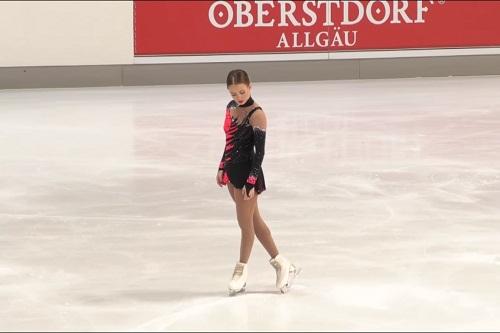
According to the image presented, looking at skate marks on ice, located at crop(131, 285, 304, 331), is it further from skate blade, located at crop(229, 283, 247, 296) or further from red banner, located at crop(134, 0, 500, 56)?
red banner, located at crop(134, 0, 500, 56)

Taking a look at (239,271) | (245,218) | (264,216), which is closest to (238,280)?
(239,271)

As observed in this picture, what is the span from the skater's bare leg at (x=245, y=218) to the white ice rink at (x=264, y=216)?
25cm

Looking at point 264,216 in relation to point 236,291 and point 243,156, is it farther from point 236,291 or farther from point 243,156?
point 243,156

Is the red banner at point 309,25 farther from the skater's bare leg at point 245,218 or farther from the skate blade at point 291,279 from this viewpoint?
the skater's bare leg at point 245,218

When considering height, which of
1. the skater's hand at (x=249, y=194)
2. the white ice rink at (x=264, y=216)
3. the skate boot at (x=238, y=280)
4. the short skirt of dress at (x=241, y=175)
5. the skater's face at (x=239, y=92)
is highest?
the skater's face at (x=239, y=92)

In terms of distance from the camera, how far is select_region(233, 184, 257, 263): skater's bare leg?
18.6 ft

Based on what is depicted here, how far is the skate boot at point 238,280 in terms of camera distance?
578 cm

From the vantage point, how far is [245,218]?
5.70m

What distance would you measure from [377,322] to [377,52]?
12691 millimetres

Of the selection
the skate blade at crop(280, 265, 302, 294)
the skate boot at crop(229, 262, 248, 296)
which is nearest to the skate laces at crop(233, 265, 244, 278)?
the skate boot at crop(229, 262, 248, 296)

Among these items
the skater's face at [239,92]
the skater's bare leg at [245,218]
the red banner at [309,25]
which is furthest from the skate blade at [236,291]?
the red banner at [309,25]

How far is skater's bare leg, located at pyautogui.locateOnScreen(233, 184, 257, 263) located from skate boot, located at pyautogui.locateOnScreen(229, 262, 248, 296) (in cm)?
4

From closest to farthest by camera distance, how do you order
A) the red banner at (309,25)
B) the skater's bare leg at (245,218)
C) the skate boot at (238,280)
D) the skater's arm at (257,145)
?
the skater's arm at (257,145) < the skater's bare leg at (245,218) < the skate boot at (238,280) < the red banner at (309,25)

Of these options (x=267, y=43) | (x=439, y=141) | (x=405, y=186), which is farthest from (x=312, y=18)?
(x=405, y=186)
